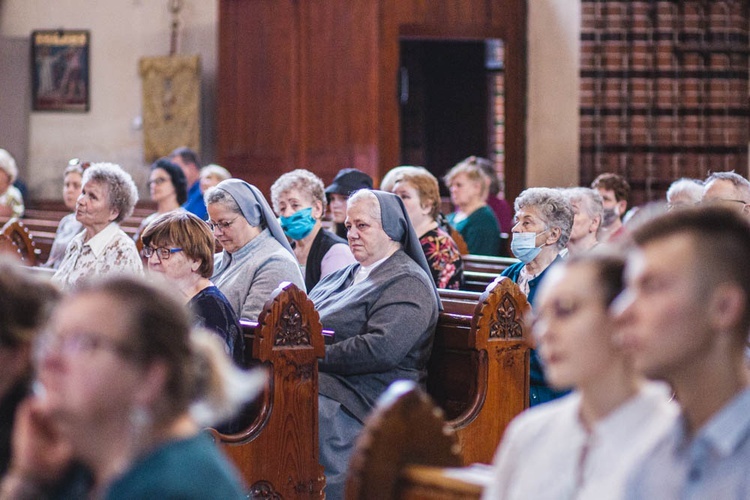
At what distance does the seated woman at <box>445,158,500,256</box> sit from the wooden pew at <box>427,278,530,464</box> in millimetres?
3239

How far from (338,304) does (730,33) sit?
662 cm

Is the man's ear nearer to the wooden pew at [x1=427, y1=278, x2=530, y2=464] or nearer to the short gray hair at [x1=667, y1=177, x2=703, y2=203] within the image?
the wooden pew at [x1=427, y1=278, x2=530, y2=464]

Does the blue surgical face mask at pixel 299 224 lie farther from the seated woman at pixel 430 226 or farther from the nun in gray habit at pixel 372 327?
the nun in gray habit at pixel 372 327

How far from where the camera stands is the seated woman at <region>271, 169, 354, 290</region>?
219 inches

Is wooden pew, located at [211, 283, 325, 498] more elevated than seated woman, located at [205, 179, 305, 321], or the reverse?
seated woman, located at [205, 179, 305, 321]

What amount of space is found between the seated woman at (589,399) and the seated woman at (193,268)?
2333 mm

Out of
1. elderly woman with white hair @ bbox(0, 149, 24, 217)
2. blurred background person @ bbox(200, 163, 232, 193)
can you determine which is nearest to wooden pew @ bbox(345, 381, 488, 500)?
blurred background person @ bbox(200, 163, 232, 193)

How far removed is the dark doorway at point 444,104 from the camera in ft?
42.2

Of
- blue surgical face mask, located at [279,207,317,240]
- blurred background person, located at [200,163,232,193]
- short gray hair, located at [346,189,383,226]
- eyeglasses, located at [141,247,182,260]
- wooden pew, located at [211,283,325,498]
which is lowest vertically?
wooden pew, located at [211,283,325,498]

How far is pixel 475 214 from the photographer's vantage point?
7.79 metres

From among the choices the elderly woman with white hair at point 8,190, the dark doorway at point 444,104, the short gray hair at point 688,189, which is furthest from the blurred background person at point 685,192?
the dark doorway at point 444,104

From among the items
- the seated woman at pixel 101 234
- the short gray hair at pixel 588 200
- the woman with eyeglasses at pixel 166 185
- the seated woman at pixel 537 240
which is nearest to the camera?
the seated woman at pixel 537 240

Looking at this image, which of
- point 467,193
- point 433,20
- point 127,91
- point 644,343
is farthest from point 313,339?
point 127,91

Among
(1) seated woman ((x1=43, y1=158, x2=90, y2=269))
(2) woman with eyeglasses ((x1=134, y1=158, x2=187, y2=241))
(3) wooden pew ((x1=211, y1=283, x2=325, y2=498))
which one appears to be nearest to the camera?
(3) wooden pew ((x1=211, y1=283, x2=325, y2=498))
